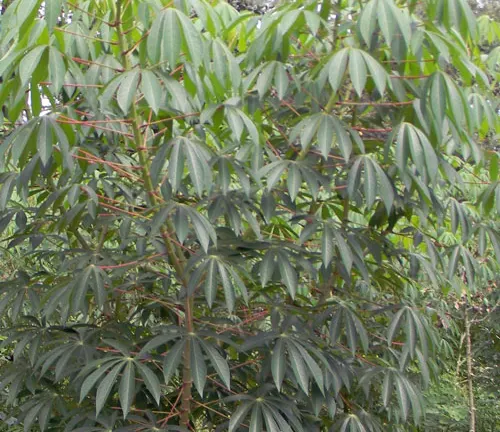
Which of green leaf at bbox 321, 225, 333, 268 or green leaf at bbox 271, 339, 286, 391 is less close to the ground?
green leaf at bbox 321, 225, 333, 268

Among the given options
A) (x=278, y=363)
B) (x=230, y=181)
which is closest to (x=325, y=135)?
(x=230, y=181)

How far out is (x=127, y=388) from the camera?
178 centimetres

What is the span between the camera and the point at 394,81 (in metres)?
1.88

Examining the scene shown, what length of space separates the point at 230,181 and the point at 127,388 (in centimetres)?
56

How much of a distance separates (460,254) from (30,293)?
50.8 inches

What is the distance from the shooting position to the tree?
5.48 feet

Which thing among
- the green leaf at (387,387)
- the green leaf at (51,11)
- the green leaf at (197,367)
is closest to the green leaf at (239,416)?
the green leaf at (197,367)

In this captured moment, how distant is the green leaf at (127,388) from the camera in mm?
1757

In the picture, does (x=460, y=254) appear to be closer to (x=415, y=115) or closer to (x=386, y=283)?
(x=386, y=283)

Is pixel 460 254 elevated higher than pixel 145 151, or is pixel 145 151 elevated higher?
pixel 145 151

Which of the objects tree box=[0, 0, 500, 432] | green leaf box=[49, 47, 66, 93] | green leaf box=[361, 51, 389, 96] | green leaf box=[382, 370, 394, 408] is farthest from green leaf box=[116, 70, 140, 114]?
green leaf box=[382, 370, 394, 408]

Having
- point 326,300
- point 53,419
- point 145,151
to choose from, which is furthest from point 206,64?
point 53,419

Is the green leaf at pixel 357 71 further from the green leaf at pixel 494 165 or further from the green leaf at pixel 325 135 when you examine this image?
the green leaf at pixel 494 165

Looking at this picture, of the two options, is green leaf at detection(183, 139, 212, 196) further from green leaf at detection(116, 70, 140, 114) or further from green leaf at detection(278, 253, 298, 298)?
green leaf at detection(278, 253, 298, 298)
